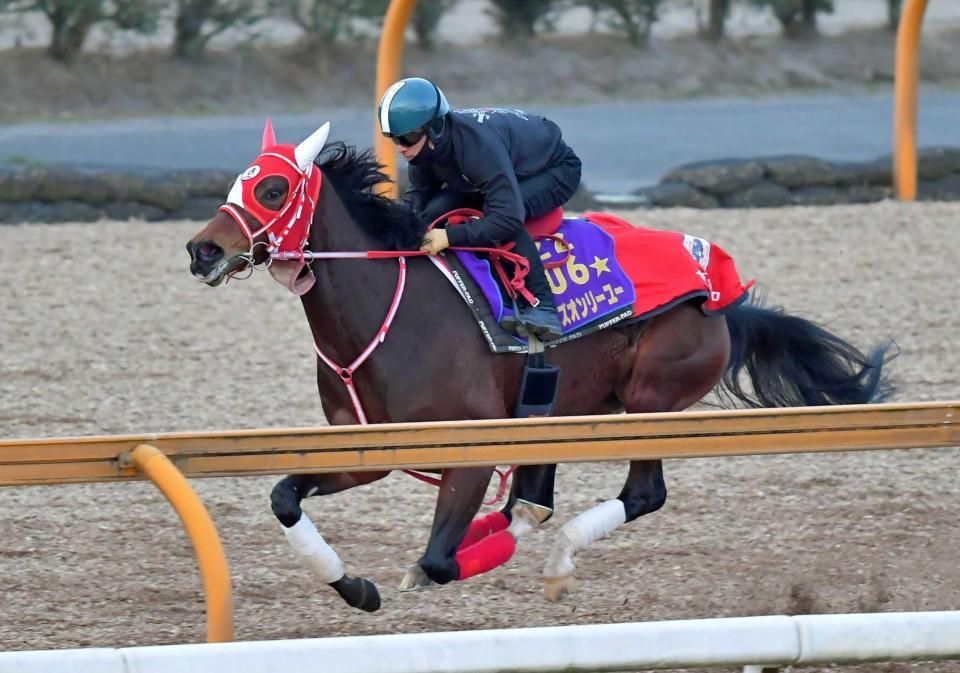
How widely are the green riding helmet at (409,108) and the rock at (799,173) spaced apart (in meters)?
6.42

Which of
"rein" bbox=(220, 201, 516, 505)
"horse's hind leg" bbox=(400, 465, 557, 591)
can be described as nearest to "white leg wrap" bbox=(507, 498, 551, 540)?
"horse's hind leg" bbox=(400, 465, 557, 591)

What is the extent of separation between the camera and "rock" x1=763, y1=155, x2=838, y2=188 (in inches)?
423

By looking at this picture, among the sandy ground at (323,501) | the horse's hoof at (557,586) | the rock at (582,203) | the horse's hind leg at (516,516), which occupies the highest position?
the horse's hind leg at (516,516)

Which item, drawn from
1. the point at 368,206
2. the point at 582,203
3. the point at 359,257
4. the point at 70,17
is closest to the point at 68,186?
the point at 582,203

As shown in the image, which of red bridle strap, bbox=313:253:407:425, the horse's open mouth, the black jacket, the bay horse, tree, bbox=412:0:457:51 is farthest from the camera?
tree, bbox=412:0:457:51

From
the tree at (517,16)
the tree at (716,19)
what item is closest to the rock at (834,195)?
the tree at (517,16)

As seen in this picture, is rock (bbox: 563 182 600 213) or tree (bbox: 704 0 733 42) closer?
rock (bbox: 563 182 600 213)

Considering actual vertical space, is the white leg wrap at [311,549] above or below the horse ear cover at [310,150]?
below

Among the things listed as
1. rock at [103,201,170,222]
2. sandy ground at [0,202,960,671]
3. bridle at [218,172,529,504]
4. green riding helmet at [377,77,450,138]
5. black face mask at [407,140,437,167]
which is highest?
green riding helmet at [377,77,450,138]

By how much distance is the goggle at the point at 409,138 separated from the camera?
15.6 ft

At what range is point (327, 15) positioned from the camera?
18.4 m

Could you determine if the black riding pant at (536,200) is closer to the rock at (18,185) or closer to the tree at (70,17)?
the rock at (18,185)

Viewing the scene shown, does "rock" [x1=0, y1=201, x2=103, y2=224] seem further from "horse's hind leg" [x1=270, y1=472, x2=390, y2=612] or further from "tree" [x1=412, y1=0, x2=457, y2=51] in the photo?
"tree" [x1=412, y1=0, x2=457, y2=51]

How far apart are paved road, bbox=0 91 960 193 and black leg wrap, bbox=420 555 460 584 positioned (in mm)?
7338
